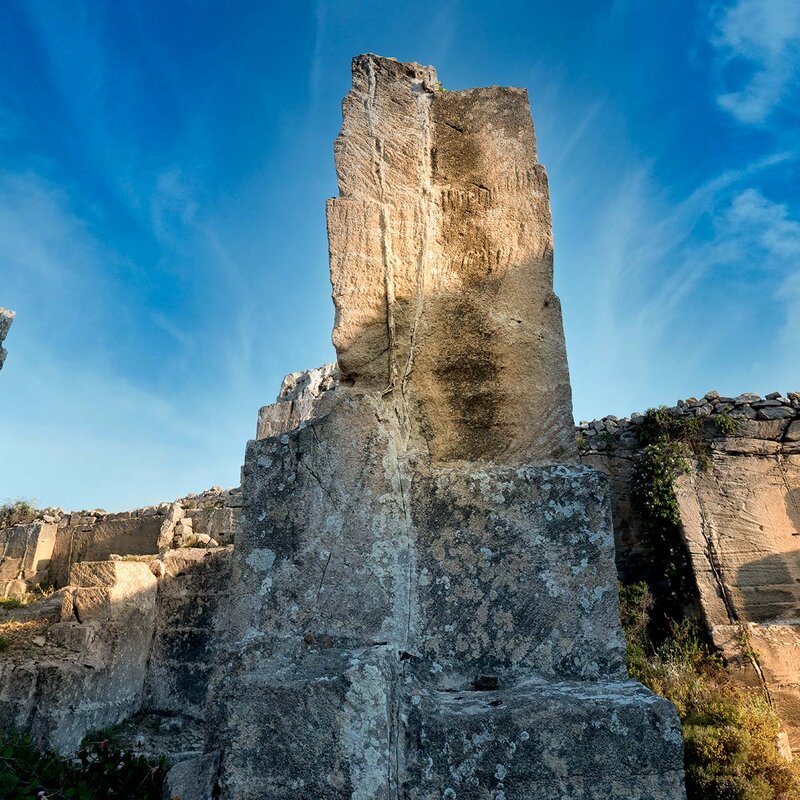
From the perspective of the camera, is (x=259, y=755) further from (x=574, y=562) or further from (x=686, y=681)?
(x=686, y=681)

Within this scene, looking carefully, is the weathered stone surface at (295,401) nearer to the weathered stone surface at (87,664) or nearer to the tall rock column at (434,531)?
the weathered stone surface at (87,664)

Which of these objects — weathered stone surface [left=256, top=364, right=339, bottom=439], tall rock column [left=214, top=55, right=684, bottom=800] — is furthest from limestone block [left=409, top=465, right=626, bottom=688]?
weathered stone surface [left=256, top=364, right=339, bottom=439]

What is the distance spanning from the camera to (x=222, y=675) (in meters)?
1.89

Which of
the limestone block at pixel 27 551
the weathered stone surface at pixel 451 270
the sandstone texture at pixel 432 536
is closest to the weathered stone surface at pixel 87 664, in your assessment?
the sandstone texture at pixel 432 536

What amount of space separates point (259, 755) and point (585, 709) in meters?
0.82

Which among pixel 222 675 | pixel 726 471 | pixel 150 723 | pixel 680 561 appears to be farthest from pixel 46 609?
pixel 726 471

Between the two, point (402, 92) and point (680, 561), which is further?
point (680, 561)

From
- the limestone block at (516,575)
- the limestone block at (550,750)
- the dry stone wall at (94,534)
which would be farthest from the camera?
the dry stone wall at (94,534)

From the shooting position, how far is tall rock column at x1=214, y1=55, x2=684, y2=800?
1.55 metres

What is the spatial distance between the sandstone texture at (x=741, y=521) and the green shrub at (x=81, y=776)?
6.78 meters

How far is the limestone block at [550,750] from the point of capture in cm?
151

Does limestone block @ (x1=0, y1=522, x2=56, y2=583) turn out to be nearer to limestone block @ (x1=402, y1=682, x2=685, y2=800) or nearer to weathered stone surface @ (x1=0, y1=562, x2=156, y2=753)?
weathered stone surface @ (x1=0, y1=562, x2=156, y2=753)

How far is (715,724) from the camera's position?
5371mm

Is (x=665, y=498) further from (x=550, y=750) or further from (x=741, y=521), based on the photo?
(x=550, y=750)
